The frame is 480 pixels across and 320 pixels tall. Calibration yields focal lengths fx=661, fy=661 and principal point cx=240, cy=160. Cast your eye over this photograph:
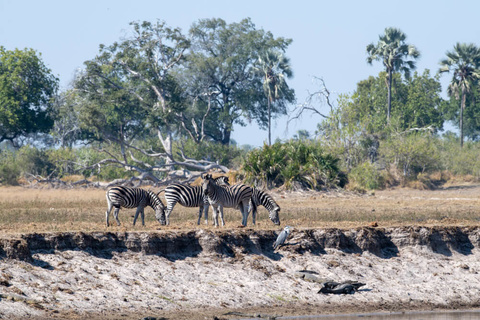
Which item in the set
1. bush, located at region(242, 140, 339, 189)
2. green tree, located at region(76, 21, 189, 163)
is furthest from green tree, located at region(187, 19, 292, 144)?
bush, located at region(242, 140, 339, 189)

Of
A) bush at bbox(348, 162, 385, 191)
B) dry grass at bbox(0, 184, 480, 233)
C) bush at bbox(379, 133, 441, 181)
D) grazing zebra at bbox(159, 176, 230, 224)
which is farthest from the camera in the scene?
bush at bbox(379, 133, 441, 181)

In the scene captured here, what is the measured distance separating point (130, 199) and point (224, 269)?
17.6ft

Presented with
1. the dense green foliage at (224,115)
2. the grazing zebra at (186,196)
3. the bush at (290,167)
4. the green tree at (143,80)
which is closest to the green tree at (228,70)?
the dense green foliage at (224,115)

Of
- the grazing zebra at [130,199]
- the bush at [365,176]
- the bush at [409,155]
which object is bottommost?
the grazing zebra at [130,199]

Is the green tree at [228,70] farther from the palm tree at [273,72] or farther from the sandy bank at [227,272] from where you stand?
the sandy bank at [227,272]

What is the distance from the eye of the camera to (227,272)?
630 inches

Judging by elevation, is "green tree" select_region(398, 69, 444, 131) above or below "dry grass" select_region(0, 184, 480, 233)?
above

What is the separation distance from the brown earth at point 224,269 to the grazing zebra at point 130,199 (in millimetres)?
816

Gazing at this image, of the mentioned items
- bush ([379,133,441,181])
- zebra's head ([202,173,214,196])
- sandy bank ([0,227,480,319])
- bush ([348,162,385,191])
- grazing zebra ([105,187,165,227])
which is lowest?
sandy bank ([0,227,480,319])

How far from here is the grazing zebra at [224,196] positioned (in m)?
19.6

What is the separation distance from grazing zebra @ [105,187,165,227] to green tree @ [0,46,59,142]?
40981 mm

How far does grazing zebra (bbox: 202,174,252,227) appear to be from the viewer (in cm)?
1961

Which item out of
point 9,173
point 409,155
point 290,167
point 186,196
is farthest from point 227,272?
point 9,173

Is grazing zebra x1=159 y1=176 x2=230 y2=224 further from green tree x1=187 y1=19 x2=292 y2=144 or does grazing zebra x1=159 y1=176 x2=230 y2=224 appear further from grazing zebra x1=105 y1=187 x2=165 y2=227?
green tree x1=187 y1=19 x2=292 y2=144
